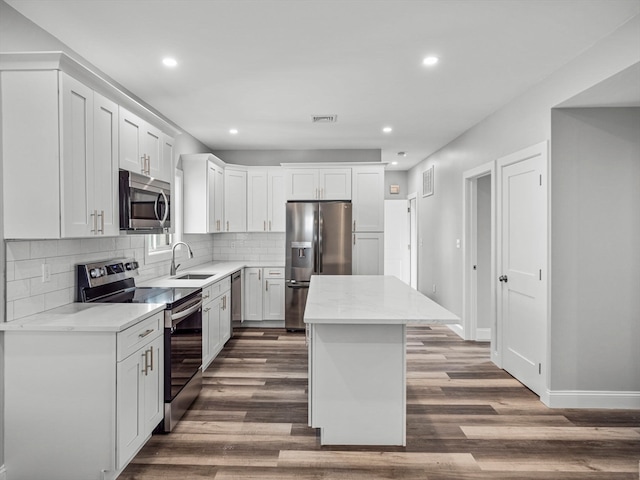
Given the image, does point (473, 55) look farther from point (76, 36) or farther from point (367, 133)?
point (76, 36)

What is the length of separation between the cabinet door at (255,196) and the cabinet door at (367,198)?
53.4 inches

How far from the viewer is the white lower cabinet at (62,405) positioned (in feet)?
6.83

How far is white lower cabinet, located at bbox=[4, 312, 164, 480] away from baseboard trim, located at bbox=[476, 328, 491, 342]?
13.9 feet

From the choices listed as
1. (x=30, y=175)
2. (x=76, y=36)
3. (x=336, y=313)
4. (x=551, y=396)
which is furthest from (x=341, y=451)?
(x=76, y=36)

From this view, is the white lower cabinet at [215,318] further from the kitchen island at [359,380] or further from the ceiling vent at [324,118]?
the ceiling vent at [324,118]

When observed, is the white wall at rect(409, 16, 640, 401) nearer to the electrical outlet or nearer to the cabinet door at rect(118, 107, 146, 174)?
the cabinet door at rect(118, 107, 146, 174)

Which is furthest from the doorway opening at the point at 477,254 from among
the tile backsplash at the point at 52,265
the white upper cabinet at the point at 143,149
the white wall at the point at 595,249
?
the tile backsplash at the point at 52,265

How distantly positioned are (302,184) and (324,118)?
4.61 ft

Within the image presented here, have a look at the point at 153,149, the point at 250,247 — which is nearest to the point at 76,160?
the point at 153,149

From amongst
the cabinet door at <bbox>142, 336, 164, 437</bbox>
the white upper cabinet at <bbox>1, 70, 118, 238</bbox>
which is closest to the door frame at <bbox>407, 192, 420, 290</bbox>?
the cabinet door at <bbox>142, 336, 164, 437</bbox>

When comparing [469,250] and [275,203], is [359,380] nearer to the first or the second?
[469,250]

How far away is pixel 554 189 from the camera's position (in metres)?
3.12

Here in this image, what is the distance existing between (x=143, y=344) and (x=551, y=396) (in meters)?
3.09

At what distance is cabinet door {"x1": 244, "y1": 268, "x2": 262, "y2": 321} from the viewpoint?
5.61 meters
